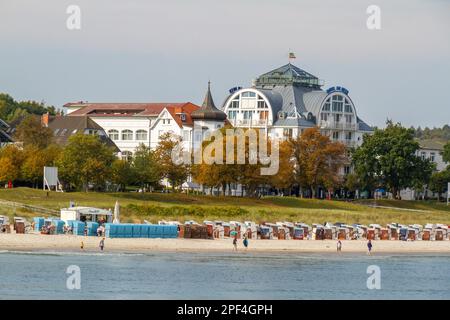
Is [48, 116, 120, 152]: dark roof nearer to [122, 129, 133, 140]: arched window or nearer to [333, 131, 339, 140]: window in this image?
[122, 129, 133, 140]: arched window

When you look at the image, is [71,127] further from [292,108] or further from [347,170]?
[347,170]

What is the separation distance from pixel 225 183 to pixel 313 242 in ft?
120

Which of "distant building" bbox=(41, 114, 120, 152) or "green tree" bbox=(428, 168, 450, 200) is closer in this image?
"distant building" bbox=(41, 114, 120, 152)

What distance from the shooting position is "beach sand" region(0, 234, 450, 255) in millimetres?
92500

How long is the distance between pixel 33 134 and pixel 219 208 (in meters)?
33.7

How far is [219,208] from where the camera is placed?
121 metres

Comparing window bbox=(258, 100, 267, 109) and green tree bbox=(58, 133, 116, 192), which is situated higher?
window bbox=(258, 100, 267, 109)

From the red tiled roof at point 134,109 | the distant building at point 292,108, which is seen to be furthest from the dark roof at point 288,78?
the red tiled roof at point 134,109

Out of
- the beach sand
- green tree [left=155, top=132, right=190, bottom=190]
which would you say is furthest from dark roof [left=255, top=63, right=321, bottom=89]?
the beach sand

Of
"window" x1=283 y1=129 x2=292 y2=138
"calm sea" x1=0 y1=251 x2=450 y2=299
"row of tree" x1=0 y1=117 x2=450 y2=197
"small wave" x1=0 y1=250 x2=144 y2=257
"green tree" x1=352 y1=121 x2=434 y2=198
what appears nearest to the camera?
"calm sea" x1=0 y1=251 x2=450 y2=299

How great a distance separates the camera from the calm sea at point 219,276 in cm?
7750

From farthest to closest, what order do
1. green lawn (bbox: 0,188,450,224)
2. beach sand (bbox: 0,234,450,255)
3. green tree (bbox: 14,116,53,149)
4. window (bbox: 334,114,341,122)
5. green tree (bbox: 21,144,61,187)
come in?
window (bbox: 334,114,341,122) → green tree (bbox: 14,116,53,149) → green tree (bbox: 21,144,61,187) → green lawn (bbox: 0,188,450,224) → beach sand (bbox: 0,234,450,255)

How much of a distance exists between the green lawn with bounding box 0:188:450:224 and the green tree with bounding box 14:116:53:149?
20.8 meters

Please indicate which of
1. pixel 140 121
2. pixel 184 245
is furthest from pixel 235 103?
pixel 184 245
